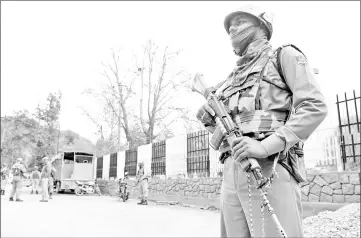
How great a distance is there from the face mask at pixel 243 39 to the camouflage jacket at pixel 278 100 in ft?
0.13

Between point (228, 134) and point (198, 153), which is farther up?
point (198, 153)

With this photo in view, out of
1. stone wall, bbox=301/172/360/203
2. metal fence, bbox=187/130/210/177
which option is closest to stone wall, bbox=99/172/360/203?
stone wall, bbox=301/172/360/203

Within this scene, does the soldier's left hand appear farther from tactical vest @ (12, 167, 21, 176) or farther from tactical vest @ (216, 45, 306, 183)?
tactical vest @ (12, 167, 21, 176)

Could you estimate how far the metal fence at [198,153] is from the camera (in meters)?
10.3

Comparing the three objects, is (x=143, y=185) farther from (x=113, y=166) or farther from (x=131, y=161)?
(x=113, y=166)

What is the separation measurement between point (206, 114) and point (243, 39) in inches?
18.1

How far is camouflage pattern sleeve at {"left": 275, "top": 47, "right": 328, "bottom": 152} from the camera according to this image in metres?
1.42

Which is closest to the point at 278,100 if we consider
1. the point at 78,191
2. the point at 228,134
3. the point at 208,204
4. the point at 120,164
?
the point at 228,134

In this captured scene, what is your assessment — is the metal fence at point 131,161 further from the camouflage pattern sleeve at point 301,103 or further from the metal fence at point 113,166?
the camouflage pattern sleeve at point 301,103

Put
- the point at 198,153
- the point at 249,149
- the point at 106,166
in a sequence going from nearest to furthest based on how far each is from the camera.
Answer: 1. the point at 249,149
2. the point at 198,153
3. the point at 106,166

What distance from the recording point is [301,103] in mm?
1455

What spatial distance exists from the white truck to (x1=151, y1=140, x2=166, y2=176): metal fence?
691 centimetres

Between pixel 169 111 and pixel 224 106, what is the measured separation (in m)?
22.0

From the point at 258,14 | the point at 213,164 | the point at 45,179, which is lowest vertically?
the point at 45,179
